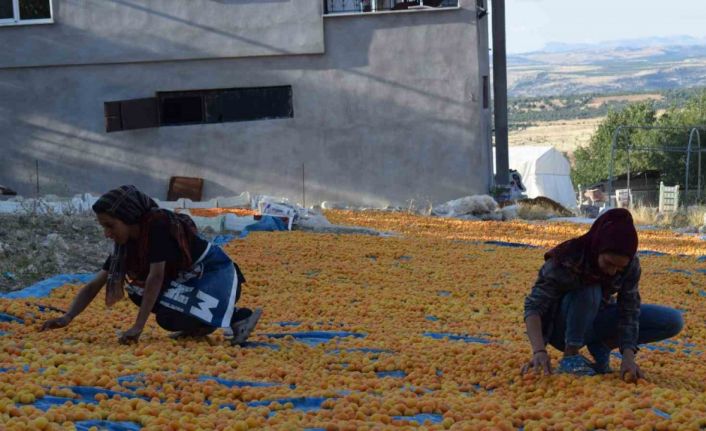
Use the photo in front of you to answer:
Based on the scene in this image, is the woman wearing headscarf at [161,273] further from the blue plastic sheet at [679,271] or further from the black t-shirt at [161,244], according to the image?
the blue plastic sheet at [679,271]

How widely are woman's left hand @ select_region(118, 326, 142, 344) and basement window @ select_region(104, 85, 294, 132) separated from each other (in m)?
13.8

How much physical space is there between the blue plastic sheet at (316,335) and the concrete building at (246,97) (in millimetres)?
12563

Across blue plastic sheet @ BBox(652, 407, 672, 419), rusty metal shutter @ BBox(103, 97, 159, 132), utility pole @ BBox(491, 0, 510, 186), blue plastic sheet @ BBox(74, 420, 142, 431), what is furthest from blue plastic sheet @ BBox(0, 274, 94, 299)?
utility pole @ BBox(491, 0, 510, 186)

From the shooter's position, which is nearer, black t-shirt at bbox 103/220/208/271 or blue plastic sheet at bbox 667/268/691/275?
black t-shirt at bbox 103/220/208/271

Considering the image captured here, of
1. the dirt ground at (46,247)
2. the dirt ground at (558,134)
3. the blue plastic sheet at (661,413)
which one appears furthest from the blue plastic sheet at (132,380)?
the dirt ground at (558,134)

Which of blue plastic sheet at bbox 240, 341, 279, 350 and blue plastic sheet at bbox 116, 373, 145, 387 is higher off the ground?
blue plastic sheet at bbox 116, 373, 145, 387

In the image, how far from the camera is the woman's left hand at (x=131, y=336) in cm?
591

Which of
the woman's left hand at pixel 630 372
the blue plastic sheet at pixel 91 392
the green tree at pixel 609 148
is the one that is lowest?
the green tree at pixel 609 148

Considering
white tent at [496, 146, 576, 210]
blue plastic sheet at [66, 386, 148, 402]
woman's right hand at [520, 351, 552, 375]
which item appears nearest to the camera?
blue plastic sheet at [66, 386, 148, 402]

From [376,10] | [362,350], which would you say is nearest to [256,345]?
[362,350]

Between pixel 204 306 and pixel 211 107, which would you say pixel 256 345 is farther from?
pixel 211 107

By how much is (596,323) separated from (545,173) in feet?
118

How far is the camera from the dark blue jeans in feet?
16.7

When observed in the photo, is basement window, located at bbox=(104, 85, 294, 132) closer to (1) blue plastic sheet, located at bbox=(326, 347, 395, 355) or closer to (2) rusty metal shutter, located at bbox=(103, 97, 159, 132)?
(2) rusty metal shutter, located at bbox=(103, 97, 159, 132)
